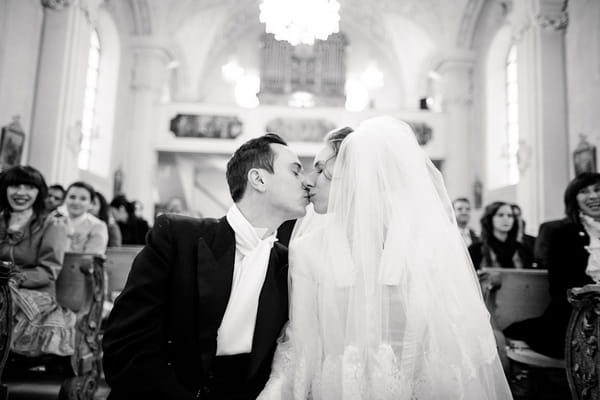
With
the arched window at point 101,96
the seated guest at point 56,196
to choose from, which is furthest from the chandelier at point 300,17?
the arched window at point 101,96

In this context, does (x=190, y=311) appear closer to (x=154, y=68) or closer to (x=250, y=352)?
(x=250, y=352)

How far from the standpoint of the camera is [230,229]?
2.26 m

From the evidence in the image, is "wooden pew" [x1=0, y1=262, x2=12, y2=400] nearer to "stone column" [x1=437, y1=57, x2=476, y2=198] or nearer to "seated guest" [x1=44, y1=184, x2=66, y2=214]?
"seated guest" [x1=44, y1=184, x2=66, y2=214]

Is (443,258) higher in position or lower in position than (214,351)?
higher

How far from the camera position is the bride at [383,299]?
1914 millimetres

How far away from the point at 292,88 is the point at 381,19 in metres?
4.31

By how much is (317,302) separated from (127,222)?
6.46 metres

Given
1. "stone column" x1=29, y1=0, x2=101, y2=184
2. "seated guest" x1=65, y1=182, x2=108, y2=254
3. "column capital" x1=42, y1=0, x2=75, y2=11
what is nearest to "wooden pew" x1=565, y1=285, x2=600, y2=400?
"seated guest" x1=65, y1=182, x2=108, y2=254

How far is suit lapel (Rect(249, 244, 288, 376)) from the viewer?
202 cm

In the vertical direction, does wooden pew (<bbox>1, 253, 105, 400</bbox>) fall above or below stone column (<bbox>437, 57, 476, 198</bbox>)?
below

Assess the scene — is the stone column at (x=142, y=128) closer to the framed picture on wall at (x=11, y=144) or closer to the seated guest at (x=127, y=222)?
the framed picture on wall at (x=11, y=144)

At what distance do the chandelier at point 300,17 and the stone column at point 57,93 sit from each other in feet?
12.0

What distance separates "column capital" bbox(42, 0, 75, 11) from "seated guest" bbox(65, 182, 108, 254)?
519 centimetres

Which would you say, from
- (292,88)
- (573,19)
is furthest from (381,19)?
(573,19)
